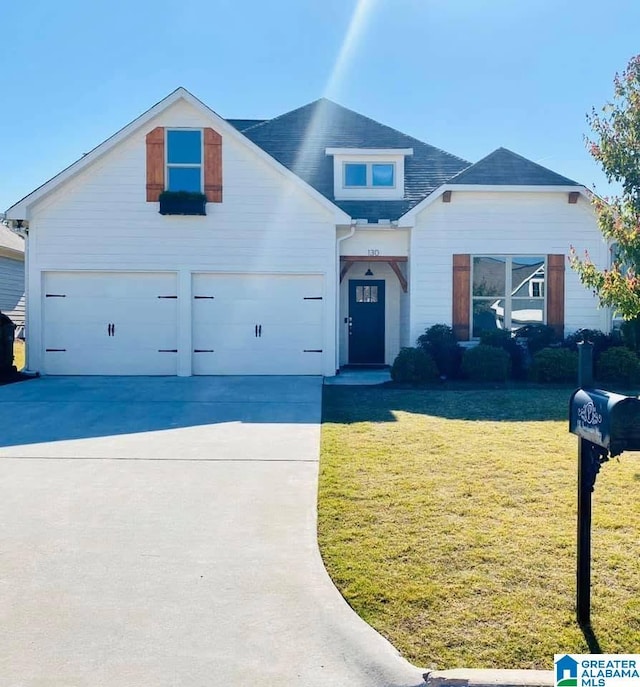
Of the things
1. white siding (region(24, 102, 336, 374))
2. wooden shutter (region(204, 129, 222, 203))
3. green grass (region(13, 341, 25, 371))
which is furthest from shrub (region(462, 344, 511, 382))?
green grass (region(13, 341, 25, 371))

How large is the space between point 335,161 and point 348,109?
3.93m

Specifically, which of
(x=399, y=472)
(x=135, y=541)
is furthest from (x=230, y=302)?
(x=135, y=541)

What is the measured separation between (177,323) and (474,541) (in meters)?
10.0

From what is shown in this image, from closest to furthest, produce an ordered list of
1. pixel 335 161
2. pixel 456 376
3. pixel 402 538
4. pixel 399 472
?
pixel 402 538 < pixel 399 472 < pixel 456 376 < pixel 335 161

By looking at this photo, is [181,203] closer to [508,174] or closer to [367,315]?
[367,315]

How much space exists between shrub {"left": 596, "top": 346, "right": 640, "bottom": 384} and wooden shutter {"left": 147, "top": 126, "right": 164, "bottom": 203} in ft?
31.9

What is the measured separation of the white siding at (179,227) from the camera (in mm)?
12859

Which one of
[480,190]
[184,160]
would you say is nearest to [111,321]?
[184,160]

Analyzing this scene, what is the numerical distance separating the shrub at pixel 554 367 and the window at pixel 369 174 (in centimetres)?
615

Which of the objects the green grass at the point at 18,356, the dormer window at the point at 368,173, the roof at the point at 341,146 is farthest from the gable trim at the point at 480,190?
the green grass at the point at 18,356

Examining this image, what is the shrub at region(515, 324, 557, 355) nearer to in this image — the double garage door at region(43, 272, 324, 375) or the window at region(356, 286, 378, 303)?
the window at region(356, 286, 378, 303)

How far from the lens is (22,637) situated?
3.00 m

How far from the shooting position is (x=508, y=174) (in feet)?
44.8

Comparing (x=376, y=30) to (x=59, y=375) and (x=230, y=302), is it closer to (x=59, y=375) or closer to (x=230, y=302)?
(x=230, y=302)
